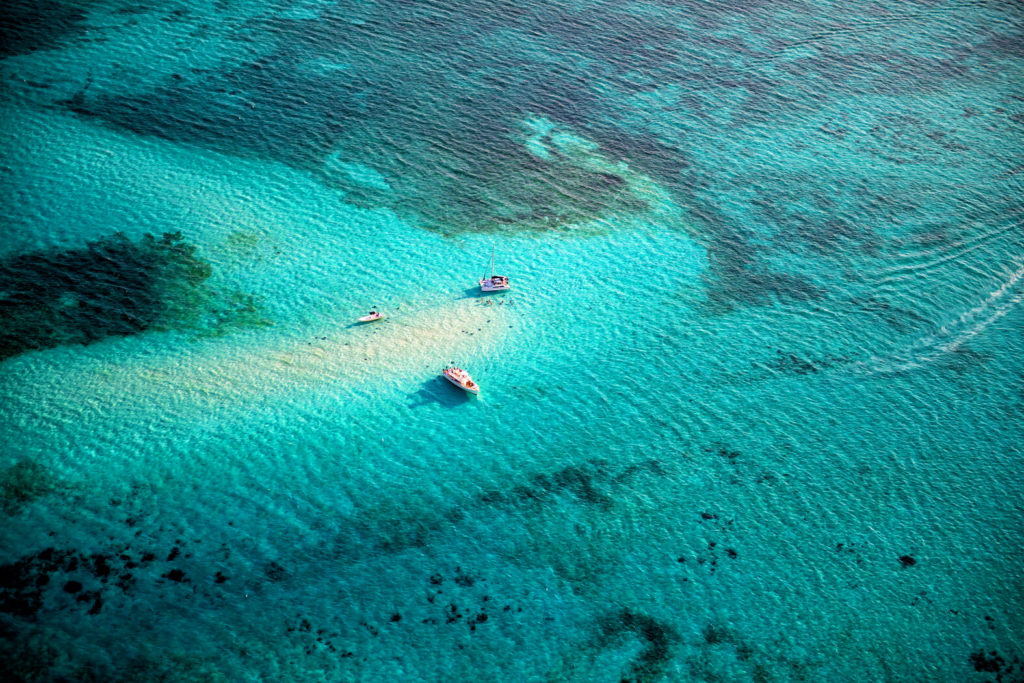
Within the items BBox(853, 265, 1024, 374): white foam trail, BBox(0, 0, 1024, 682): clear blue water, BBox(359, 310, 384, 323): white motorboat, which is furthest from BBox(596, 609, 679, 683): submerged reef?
BBox(853, 265, 1024, 374): white foam trail

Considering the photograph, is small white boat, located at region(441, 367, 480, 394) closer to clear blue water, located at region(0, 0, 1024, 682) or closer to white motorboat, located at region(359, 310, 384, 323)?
clear blue water, located at region(0, 0, 1024, 682)

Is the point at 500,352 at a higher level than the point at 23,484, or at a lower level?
higher

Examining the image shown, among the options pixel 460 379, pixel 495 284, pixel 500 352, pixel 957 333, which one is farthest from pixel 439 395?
Result: pixel 957 333

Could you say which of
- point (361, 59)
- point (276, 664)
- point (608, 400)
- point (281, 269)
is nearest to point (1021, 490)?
point (608, 400)

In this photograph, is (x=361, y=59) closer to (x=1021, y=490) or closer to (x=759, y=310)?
(x=759, y=310)

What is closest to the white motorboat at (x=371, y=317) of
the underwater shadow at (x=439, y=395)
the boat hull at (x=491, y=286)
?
the underwater shadow at (x=439, y=395)

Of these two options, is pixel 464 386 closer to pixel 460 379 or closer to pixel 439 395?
pixel 460 379
